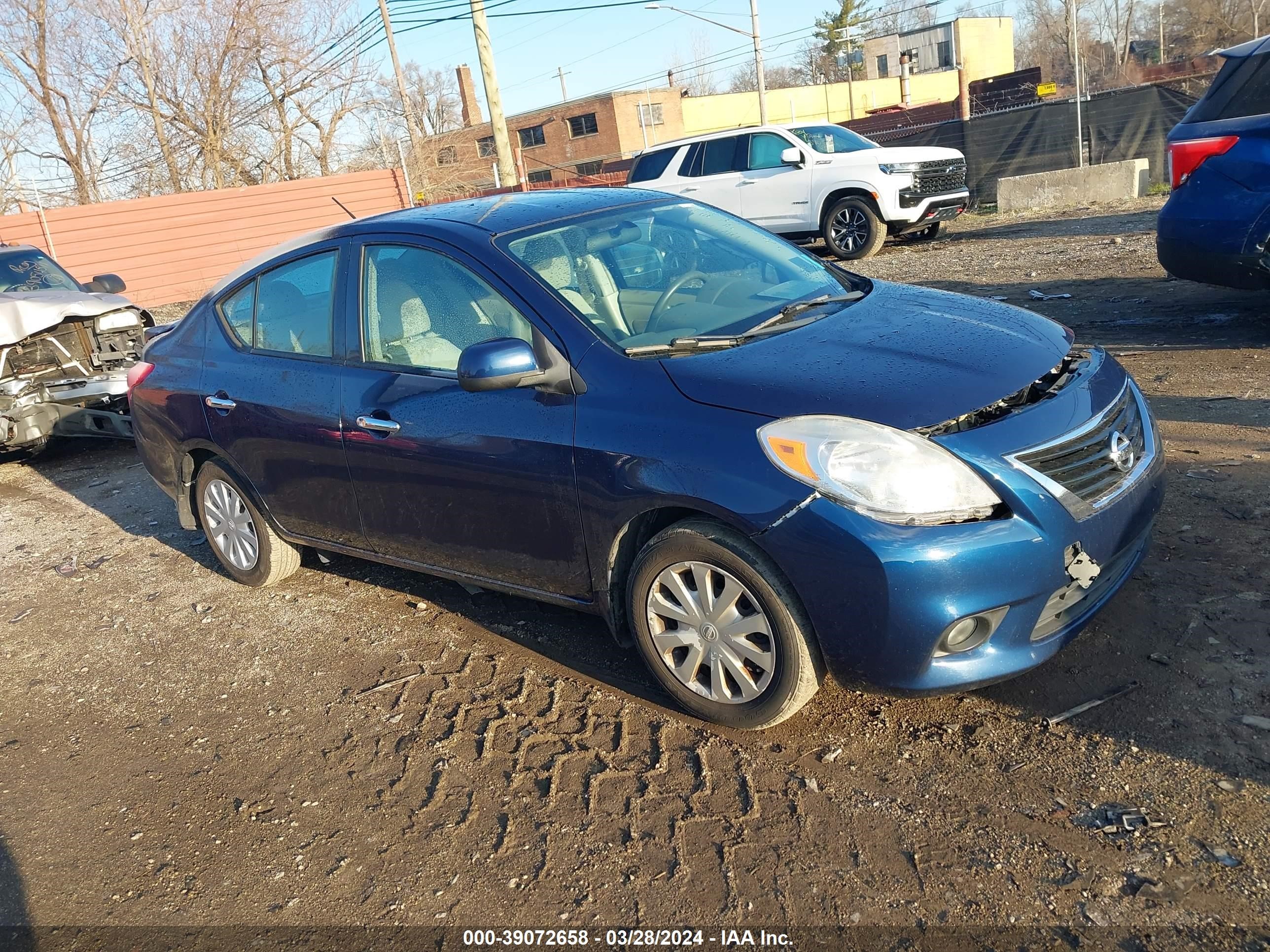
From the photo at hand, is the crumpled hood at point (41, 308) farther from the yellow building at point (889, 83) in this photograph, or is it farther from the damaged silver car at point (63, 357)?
the yellow building at point (889, 83)

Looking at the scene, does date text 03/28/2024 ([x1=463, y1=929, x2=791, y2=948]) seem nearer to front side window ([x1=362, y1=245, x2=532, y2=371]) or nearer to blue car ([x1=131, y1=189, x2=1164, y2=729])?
blue car ([x1=131, y1=189, x2=1164, y2=729])

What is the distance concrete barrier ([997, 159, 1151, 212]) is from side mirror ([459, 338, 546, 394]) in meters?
15.1

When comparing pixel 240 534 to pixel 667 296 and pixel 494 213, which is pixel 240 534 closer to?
pixel 494 213

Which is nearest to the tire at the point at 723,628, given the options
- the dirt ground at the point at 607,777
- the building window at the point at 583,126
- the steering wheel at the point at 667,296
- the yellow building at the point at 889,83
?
the dirt ground at the point at 607,777

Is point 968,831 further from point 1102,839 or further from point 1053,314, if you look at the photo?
point 1053,314

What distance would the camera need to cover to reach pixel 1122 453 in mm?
3121

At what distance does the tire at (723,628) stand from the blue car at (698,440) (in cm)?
1

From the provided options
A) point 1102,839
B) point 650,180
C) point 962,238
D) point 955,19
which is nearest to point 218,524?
point 1102,839

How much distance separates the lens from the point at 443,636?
4344 mm

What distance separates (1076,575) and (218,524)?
4.21 metres

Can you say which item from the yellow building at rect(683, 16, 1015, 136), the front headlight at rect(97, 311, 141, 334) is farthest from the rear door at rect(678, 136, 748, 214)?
the yellow building at rect(683, 16, 1015, 136)

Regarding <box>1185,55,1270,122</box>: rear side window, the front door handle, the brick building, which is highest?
the brick building

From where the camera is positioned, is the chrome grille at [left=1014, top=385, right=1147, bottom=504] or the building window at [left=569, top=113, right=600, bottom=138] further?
the building window at [left=569, top=113, right=600, bottom=138]

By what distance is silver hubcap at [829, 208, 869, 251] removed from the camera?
530 inches
